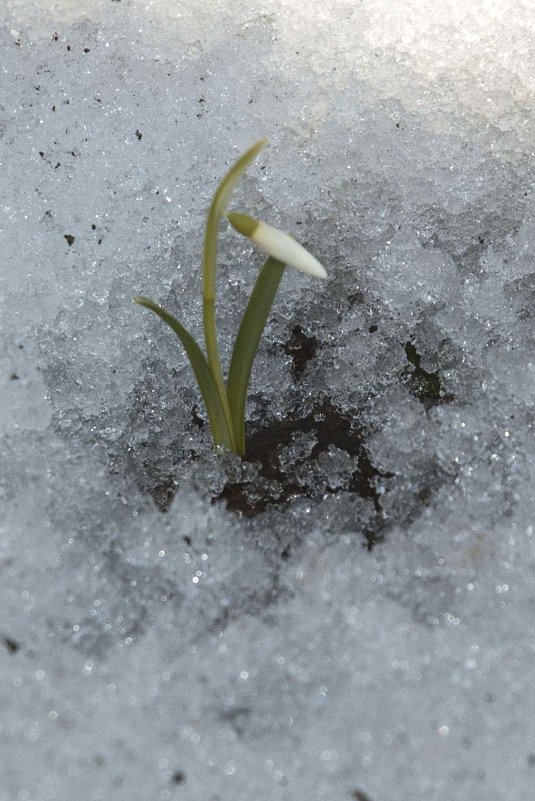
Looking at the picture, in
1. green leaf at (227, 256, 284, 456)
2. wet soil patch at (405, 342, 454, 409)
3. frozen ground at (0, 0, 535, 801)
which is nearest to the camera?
frozen ground at (0, 0, 535, 801)

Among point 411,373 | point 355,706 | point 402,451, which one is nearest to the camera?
point 355,706

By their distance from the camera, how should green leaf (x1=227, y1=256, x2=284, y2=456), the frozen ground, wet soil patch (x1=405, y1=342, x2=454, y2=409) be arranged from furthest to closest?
wet soil patch (x1=405, y1=342, x2=454, y2=409) < green leaf (x1=227, y1=256, x2=284, y2=456) < the frozen ground

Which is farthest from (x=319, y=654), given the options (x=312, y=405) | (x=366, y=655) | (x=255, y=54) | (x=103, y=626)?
(x=255, y=54)

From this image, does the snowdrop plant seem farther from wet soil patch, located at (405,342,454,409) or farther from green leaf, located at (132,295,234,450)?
wet soil patch, located at (405,342,454,409)

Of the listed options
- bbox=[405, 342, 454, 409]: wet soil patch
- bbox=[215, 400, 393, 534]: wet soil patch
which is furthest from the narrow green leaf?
bbox=[405, 342, 454, 409]: wet soil patch

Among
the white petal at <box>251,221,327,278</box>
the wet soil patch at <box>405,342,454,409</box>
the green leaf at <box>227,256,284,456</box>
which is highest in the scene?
the white petal at <box>251,221,327,278</box>

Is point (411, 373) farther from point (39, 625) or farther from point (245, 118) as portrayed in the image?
point (39, 625)

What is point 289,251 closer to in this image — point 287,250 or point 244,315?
point 287,250
